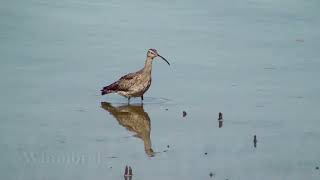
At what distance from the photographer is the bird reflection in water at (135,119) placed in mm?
13606

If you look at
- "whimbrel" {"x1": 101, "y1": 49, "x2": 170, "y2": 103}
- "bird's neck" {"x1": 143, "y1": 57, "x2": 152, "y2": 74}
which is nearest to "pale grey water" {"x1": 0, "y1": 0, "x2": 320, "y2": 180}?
"whimbrel" {"x1": 101, "y1": 49, "x2": 170, "y2": 103}

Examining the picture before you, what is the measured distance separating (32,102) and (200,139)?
137 inches

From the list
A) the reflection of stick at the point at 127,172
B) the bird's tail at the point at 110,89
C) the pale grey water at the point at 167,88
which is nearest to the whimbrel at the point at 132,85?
the bird's tail at the point at 110,89

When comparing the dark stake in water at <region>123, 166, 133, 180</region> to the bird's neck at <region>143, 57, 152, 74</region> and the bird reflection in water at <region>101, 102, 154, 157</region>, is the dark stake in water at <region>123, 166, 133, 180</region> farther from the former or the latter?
the bird's neck at <region>143, 57, 152, 74</region>

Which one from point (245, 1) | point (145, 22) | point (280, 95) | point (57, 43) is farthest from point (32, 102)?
point (245, 1)

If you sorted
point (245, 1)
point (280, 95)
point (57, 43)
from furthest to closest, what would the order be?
point (245, 1) < point (57, 43) < point (280, 95)

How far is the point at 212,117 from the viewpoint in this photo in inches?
593

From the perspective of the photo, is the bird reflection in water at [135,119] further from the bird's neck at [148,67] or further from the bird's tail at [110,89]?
the bird's neck at [148,67]

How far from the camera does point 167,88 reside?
57.1ft

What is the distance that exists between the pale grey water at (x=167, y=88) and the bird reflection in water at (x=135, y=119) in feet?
0.38

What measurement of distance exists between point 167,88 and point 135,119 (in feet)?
7.94

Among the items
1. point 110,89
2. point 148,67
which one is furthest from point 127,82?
point 148,67

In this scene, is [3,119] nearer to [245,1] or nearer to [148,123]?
[148,123]

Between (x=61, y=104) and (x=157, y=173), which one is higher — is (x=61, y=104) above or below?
above
